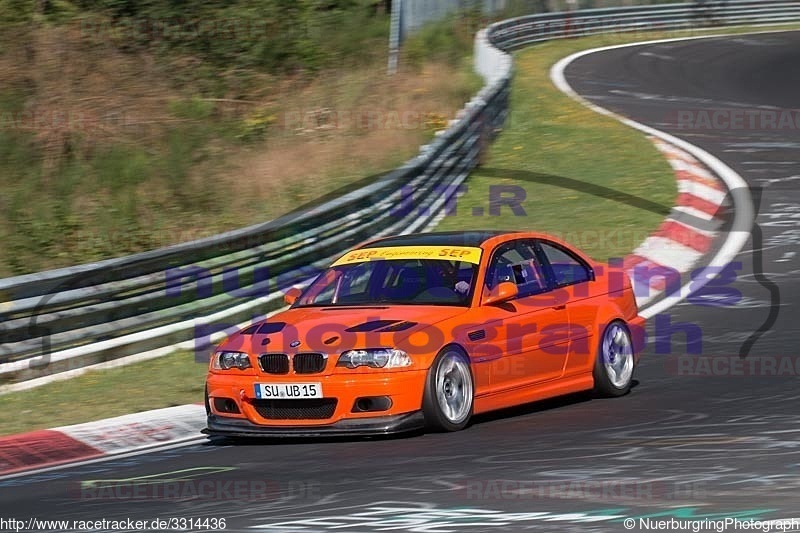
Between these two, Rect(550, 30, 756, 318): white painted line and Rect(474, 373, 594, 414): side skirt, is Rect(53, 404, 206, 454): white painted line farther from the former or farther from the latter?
Rect(550, 30, 756, 318): white painted line

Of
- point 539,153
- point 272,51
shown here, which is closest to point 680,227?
point 539,153

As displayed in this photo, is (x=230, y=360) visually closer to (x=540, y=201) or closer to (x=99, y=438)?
(x=99, y=438)

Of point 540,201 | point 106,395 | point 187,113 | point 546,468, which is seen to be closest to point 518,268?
point 546,468

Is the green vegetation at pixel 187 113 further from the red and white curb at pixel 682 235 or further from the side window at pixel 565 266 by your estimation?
the side window at pixel 565 266

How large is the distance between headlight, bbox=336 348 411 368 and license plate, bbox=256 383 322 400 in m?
0.22

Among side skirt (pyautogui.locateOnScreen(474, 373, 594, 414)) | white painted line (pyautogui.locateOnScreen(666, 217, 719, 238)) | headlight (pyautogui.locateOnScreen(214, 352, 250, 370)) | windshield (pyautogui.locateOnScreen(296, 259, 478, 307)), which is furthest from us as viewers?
white painted line (pyautogui.locateOnScreen(666, 217, 719, 238))

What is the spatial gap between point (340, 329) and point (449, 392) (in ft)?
2.62

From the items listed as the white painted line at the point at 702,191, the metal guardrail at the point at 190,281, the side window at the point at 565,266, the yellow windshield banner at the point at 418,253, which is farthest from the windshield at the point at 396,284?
the white painted line at the point at 702,191

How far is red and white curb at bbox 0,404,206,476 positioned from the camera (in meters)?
8.83

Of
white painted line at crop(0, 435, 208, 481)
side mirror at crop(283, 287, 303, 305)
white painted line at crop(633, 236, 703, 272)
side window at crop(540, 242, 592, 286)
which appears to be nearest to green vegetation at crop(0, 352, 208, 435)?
white painted line at crop(0, 435, 208, 481)

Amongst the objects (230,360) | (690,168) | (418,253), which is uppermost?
(690,168)

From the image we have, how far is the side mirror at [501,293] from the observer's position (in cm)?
922

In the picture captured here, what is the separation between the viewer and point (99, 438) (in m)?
9.38

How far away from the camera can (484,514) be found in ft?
20.5
